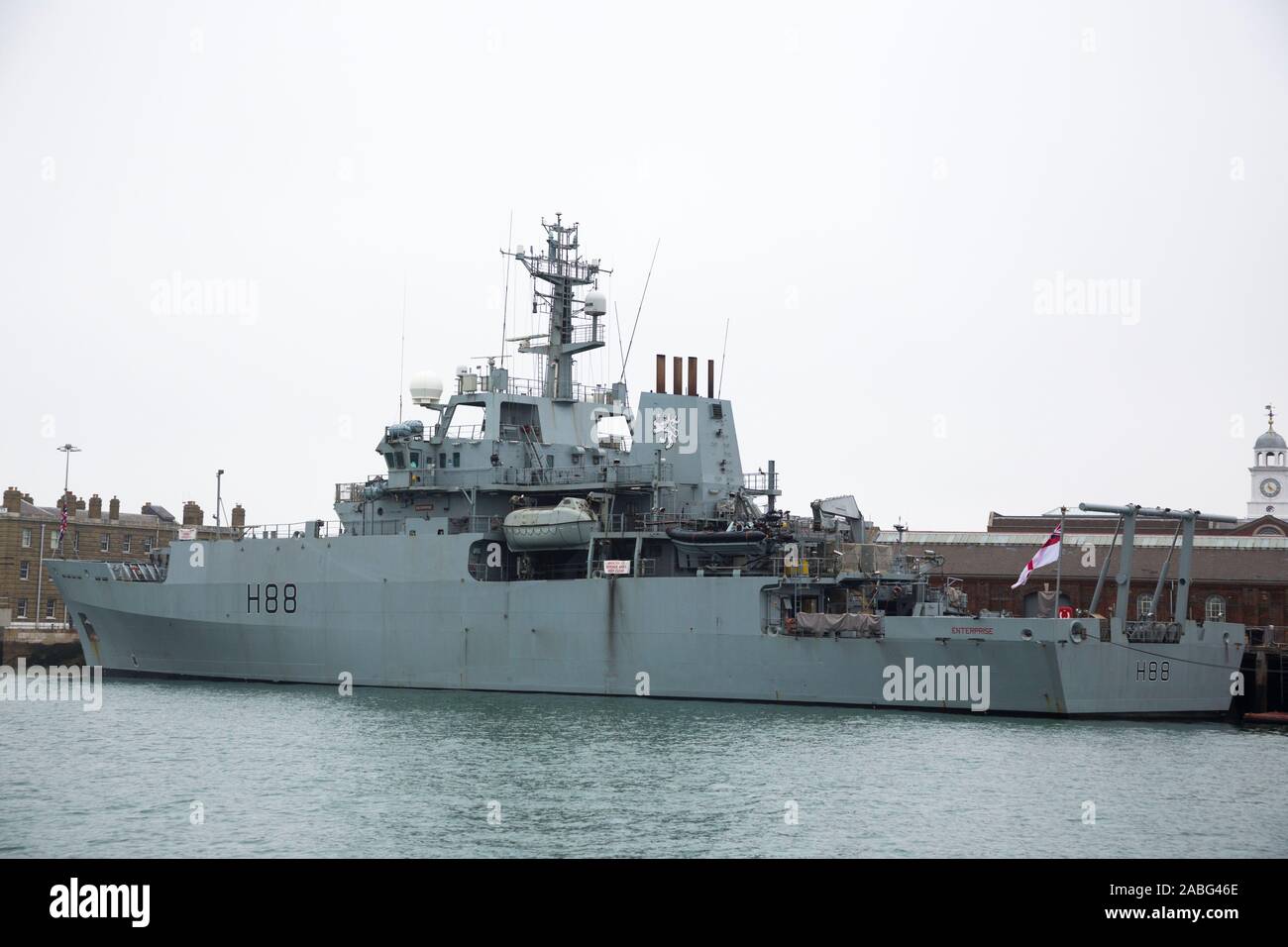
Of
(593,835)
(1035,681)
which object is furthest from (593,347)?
(593,835)

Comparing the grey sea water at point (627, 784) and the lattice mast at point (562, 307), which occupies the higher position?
the lattice mast at point (562, 307)

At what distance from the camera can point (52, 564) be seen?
121 feet

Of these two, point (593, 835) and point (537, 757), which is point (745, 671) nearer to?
point (537, 757)

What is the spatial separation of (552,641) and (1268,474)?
5677 cm

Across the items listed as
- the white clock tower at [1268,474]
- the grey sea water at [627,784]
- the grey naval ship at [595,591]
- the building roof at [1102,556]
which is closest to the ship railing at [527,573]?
the grey naval ship at [595,591]

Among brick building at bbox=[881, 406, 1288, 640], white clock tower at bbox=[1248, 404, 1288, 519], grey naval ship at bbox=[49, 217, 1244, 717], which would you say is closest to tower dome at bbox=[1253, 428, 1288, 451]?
white clock tower at bbox=[1248, 404, 1288, 519]

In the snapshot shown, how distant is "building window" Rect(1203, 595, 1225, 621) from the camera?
139 ft

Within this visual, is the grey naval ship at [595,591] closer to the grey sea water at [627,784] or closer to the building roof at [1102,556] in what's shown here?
the grey sea water at [627,784]

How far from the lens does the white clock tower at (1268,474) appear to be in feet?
239

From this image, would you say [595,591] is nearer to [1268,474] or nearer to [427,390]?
[427,390]

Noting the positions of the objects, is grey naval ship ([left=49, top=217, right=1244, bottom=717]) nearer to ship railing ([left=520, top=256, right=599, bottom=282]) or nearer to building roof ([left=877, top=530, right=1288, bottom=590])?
ship railing ([left=520, top=256, right=599, bottom=282])

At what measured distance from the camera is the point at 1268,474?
73312 millimetres

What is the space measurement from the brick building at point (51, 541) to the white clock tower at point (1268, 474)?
5380 cm
